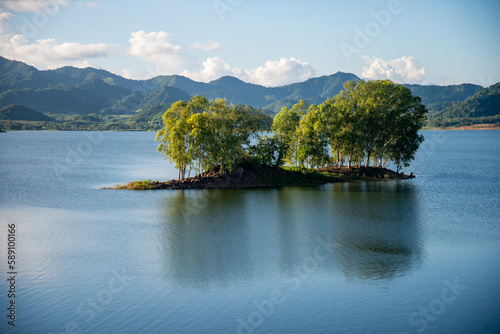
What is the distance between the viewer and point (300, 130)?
268ft

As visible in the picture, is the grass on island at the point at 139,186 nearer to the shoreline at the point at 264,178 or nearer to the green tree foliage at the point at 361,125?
the shoreline at the point at 264,178

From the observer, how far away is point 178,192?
67000 millimetres

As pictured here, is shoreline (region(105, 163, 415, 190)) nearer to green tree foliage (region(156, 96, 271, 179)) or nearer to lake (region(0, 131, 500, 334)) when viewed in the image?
green tree foliage (region(156, 96, 271, 179))

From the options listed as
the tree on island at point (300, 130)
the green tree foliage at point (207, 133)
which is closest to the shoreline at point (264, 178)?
the tree on island at point (300, 130)

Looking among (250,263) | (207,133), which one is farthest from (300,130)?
(250,263)

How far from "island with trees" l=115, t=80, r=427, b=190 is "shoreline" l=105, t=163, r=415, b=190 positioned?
0.58ft

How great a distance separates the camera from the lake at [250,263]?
2358 centimetres

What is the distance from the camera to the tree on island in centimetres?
6962

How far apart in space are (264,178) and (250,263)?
144ft

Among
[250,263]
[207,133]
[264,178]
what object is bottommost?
[250,263]

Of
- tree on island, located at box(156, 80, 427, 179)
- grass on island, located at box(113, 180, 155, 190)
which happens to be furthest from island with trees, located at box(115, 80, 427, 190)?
grass on island, located at box(113, 180, 155, 190)

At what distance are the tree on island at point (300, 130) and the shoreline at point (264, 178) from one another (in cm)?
179

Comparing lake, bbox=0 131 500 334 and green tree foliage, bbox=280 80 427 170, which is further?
green tree foliage, bbox=280 80 427 170

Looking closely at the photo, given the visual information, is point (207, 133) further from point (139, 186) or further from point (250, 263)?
point (250, 263)
